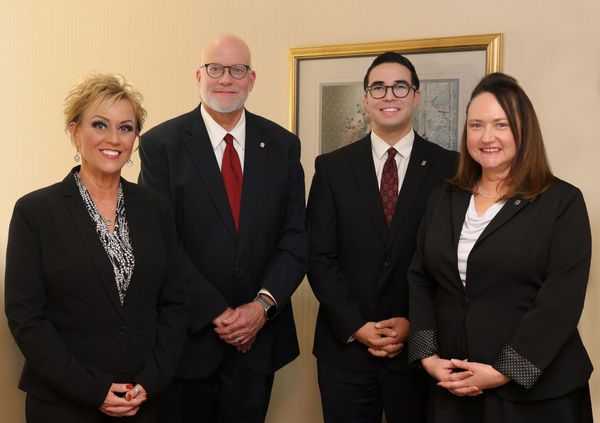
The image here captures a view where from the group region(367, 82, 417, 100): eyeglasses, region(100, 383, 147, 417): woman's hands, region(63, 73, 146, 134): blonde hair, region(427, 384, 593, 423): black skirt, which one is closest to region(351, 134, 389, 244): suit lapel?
region(367, 82, 417, 100): eyeglasses

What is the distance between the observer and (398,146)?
267cm

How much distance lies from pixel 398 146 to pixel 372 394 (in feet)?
3.29

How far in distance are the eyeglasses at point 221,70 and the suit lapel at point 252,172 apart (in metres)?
0.19

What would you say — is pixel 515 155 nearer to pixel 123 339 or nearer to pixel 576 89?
pixel 576 89

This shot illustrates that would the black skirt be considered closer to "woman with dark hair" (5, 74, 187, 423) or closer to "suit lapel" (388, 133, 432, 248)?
"suit lapel" (388, 133, 432, 248)

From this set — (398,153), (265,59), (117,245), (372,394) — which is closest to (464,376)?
(372,394)

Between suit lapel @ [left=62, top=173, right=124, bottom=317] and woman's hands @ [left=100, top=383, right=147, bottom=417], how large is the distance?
224mm

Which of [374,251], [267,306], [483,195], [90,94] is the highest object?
[90,94]

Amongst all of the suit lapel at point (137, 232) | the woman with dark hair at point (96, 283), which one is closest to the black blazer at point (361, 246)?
the woman with dark hair at point (96, 283)

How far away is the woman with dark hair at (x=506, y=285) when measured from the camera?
2047 millimetres

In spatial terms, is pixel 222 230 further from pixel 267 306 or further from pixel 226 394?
pixel 226 394

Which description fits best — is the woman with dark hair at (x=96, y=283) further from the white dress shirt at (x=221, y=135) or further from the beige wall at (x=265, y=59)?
the white dress shirt at (x=221, y=135)

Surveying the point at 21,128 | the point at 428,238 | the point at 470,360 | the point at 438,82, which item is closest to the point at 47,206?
the point at 428,238

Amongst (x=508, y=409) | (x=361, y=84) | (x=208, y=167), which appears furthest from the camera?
(x=361, y=84)
